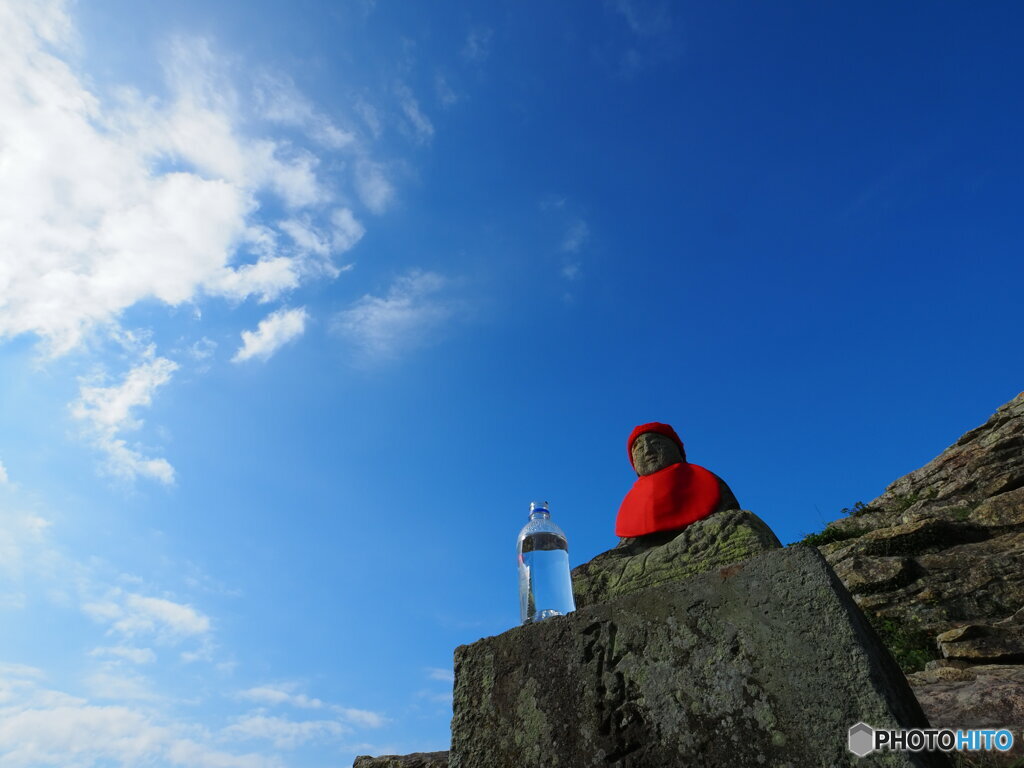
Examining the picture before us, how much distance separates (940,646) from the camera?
4.85 meters

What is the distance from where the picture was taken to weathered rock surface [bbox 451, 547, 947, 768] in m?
1.71

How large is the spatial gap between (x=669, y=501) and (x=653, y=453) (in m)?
1.02

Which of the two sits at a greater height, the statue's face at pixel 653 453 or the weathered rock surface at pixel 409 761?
the statue's face at pixel 653 453

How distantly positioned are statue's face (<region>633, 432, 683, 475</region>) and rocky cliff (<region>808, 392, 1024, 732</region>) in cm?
248

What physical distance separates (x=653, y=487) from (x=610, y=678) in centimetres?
443

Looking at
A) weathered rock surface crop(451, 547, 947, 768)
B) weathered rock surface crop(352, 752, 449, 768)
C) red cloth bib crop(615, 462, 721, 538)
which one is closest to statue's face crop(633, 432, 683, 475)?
red cloth bib crop(615, 462, 721, 538)

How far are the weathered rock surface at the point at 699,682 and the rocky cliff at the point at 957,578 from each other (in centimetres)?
167

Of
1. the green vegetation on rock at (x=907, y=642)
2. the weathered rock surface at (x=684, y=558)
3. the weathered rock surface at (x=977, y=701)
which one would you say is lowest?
the weathered rock surface at (x=977, y=701)

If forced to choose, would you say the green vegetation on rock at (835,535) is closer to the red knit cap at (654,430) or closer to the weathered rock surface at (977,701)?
the red knit cap at (654,430)

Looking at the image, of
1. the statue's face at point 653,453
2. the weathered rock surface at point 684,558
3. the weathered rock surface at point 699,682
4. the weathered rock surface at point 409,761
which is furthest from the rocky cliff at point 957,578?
the weathered rock surface at point 409,761

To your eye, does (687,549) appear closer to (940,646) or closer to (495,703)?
(495,703)

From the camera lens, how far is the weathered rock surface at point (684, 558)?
13.1ft

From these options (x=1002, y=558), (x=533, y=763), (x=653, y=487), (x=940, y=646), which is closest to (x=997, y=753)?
(x=533, y=763)

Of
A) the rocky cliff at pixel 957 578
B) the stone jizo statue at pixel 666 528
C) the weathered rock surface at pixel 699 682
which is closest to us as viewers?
the weathered rock surface at pixel 699 682
